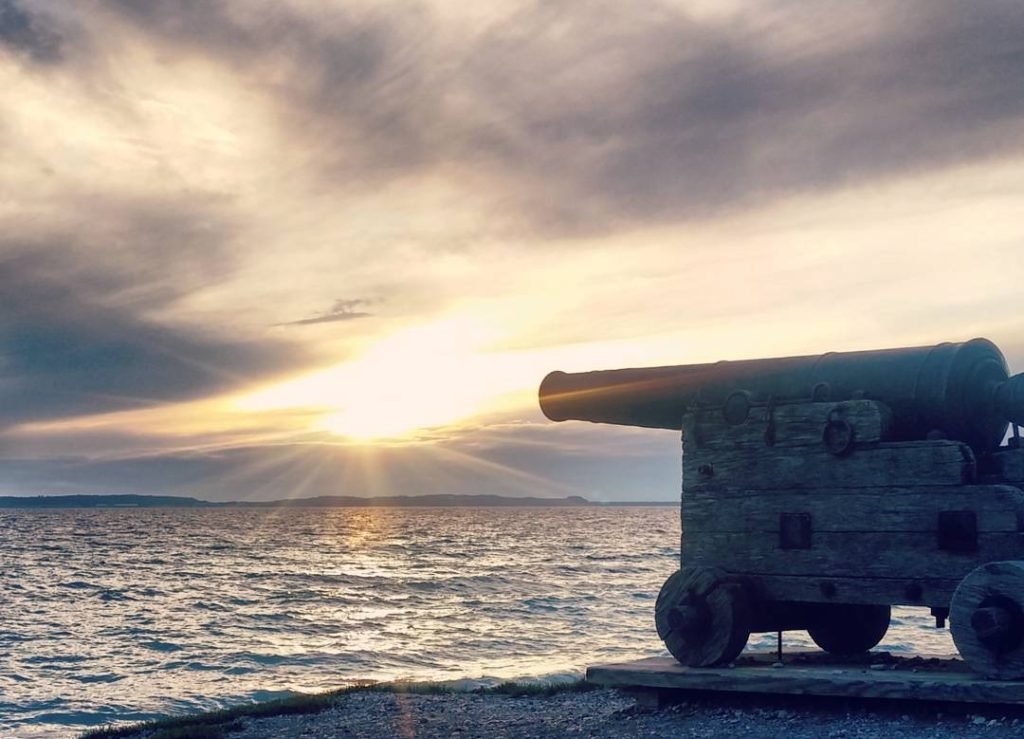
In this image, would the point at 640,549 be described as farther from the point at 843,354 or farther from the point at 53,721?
the point at 843,354

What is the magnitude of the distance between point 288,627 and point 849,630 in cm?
2937

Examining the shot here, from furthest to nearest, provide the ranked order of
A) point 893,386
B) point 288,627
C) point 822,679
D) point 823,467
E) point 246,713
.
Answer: point 288,627 < point 246,713 < point 823,467 < point 893,386 < point 822,679

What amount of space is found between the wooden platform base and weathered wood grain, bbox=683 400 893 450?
169 centimetres

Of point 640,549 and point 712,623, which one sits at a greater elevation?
point 712,623

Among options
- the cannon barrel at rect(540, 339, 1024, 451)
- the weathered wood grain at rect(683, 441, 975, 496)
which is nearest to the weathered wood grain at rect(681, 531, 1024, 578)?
the weathered wood grain at rect(683, 441, 975, 496)

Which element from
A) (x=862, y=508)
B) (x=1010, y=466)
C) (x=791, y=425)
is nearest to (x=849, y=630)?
(x=862, y=508)

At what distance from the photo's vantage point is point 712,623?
8094 millimetres

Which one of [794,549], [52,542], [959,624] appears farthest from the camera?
[52,542]

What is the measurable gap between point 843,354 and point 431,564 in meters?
65.6

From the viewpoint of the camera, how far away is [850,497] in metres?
7.72

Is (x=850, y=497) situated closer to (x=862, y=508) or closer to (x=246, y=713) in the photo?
(x=862, y=508)

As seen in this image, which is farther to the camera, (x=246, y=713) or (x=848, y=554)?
(x=246, y=713)

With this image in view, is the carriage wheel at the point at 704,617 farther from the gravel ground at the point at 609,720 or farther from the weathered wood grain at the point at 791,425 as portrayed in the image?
the weathered wood grain at the point at 791,425

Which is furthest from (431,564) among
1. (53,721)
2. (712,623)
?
(712,623)
